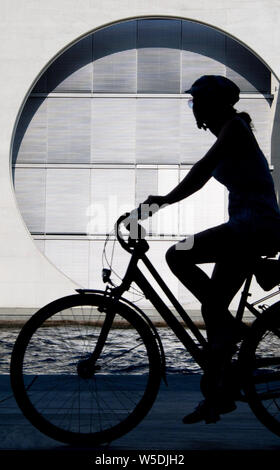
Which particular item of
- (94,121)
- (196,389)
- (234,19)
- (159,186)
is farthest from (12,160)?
(196,389)

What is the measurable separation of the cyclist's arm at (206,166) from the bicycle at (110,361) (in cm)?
27

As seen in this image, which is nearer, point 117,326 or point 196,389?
point 117,326

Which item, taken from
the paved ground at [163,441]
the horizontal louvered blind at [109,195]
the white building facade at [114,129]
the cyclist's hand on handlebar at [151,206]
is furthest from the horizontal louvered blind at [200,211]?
the cyclist's hand on handlebar at [151,206]

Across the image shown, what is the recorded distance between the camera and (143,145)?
821 inches

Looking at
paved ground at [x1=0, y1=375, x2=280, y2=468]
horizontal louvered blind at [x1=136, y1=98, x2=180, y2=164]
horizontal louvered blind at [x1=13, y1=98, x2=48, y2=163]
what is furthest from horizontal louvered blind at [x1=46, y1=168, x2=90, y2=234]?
paved ground at [x1=0, y1=375, x2=280, y2=468]

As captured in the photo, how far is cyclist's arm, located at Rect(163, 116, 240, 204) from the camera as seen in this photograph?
3.76m

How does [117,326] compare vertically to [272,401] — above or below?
above

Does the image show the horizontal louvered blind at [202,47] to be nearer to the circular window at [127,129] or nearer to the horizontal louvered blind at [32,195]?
the circular window at [127,129]

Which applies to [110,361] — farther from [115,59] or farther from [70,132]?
[115,59]

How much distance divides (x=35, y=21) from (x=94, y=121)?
9.35ft

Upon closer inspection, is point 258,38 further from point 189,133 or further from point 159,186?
point 159,186

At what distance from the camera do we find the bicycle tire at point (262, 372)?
3723 millimetres

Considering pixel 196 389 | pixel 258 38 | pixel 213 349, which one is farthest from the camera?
pixel 258 38

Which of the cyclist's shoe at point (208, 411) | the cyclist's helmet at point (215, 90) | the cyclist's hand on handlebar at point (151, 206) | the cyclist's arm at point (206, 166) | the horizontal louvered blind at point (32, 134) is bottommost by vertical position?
the cyclist's shoe at point (208, 411)
